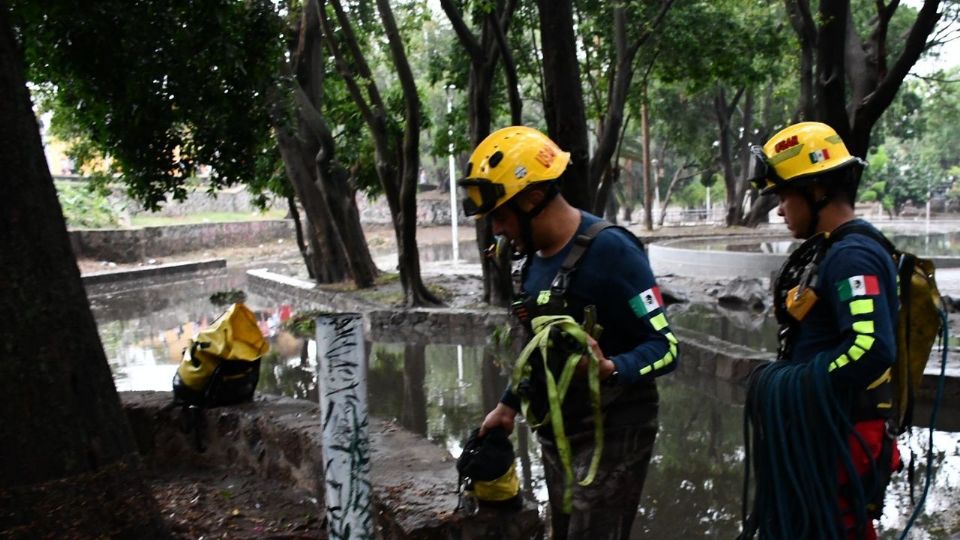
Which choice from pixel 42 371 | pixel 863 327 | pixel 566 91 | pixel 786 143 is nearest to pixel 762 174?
pixel 786 143

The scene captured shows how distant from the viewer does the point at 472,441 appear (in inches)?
115

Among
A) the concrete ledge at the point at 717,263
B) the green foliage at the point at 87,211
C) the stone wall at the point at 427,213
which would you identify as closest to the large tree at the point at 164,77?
the concrete ledge at the point at 717,263

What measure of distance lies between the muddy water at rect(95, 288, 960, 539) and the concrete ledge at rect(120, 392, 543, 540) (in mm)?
1629

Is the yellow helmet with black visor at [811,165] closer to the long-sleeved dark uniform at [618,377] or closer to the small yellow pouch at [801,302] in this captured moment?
the small yellow pouch at [801,302]

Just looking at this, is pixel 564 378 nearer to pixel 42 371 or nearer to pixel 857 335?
pixel 857 335

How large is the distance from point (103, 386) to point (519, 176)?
1813 millimetres

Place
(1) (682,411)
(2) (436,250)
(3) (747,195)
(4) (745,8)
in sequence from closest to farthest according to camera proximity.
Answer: (1) (682,411) → (4) (745,8) → (2) (436,250) → (3) (747,195)

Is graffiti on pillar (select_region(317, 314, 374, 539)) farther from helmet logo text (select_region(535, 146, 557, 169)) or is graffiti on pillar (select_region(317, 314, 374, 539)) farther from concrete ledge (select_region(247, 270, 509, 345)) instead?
concrete ledge (select_region(247, 270, 509, 345))

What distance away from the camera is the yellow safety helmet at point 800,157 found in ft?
8.67

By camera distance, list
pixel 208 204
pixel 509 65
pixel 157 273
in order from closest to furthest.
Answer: pixel 509 65 < pixel 157 273 < pixel 208 204

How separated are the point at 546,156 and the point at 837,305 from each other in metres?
0.97

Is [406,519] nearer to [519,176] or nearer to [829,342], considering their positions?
[519,176]

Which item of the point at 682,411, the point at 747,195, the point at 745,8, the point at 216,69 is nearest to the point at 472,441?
the point at 216,69

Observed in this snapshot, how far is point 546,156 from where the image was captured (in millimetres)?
2645
